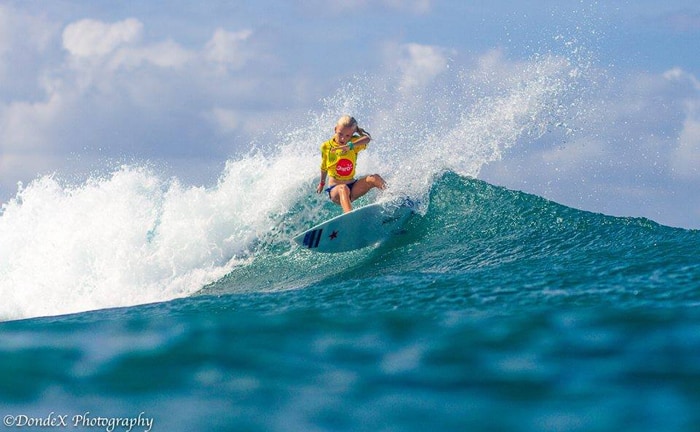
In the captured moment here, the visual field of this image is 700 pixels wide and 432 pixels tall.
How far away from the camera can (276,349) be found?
15.8 feet

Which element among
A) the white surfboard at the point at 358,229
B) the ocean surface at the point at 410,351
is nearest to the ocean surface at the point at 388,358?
the ocean surface at the point at 410,351

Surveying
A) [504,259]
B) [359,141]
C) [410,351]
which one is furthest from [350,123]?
[410,351]

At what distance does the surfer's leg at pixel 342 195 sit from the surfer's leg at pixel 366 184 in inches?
6.7

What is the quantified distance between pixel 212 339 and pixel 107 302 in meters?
7.08

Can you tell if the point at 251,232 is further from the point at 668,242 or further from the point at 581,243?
the point at 668,242

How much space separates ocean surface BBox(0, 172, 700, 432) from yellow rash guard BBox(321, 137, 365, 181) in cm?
417

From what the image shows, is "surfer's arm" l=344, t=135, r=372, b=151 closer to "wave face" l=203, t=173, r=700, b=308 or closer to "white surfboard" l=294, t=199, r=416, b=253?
"white surfboard" l=294, t=199, r=416, b=253

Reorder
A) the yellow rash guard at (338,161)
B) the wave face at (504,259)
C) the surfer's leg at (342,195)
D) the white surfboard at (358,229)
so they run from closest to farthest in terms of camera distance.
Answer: the wave face at (504,259), the white surfboard at (358,229), the surfer's leg at (342,195), the yellow rash guard at (338,161)

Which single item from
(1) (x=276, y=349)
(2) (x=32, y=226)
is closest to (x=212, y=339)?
(1) (x=276, y=349)

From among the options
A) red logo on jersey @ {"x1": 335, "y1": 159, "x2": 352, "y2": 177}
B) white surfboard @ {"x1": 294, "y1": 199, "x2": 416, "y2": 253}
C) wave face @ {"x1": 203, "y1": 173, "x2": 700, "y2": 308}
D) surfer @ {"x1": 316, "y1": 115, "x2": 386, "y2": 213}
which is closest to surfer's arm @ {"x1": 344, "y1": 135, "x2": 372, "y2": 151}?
surfer @ {"x1": 316, "y1": 115, "x2": 386, "y2": 213}

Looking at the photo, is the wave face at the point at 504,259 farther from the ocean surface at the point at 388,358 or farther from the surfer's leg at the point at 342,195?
the surfer's leg at the point at 342,195

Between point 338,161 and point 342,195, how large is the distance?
605 millimetres

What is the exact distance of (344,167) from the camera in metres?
11.4

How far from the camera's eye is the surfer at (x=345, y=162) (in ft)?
36.7
